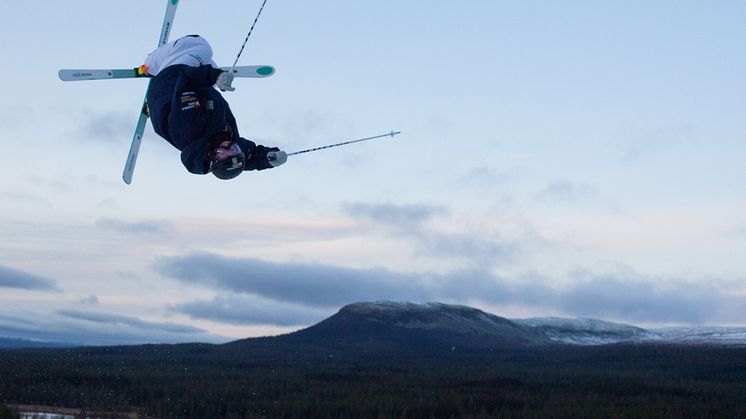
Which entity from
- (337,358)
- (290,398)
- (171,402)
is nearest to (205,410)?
(171,402)

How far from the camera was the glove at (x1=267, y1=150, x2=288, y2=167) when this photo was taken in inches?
378

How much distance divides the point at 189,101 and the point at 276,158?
4.03ft

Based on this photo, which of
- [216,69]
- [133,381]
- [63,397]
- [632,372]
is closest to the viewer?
[216,69]

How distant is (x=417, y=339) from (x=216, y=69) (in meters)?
145

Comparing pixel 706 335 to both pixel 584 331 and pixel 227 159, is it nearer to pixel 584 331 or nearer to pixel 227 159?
pixel 584 331

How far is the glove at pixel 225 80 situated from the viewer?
8.98 metres

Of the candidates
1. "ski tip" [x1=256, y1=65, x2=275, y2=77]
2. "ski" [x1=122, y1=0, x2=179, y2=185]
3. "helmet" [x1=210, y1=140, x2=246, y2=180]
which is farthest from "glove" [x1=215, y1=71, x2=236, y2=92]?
"ski" [x1=122, y1=0, x2=179, y2=185]

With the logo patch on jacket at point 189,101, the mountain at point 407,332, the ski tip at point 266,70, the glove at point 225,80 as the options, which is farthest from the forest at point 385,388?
the ski tip at point 266,70

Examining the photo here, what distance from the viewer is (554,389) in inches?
2783

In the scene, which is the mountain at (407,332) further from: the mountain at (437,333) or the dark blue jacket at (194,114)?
the dark blue jacket at (194,114)

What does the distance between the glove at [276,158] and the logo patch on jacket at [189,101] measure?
1028 millimetres

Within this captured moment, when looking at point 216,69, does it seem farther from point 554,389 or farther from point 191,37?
point 554,389

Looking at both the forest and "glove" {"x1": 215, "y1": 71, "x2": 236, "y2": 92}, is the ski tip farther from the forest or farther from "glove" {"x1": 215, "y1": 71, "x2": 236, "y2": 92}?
the forest

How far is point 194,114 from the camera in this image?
9.18 m
